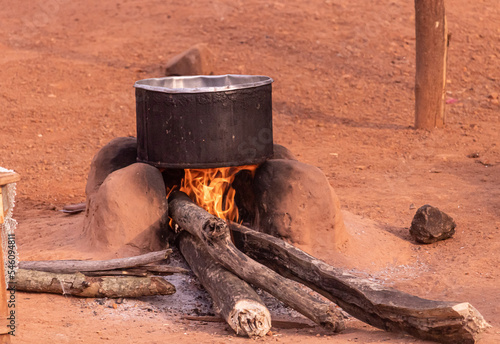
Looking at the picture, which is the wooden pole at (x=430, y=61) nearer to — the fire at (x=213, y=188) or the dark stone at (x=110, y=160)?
the fire at (x=213, y=188)

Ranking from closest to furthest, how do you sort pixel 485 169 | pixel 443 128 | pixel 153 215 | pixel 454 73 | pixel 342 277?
pixel 342 277 < pixel 153 215 < pixel 485 169 < pixel 443 128 < pixel 454 73

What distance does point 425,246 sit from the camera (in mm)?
6266

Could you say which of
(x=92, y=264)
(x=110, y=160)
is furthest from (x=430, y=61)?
(x=92, y=264)

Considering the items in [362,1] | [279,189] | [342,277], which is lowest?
[342,277]

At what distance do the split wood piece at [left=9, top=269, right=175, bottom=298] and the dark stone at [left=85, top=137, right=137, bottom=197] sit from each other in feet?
4.46

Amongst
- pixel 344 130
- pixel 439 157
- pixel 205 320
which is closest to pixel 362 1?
pixel 344 130

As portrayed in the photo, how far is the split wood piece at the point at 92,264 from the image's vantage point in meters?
4.70

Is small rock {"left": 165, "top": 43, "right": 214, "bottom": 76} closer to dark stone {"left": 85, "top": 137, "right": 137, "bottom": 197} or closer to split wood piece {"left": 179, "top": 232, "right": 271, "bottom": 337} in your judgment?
dark stone {"left": 85, "top": 137, "right": 137, "bottom": 197}

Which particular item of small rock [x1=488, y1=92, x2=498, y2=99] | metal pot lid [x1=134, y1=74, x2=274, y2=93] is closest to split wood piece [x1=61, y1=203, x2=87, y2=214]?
metal pot lid [x1=134, y1=74, x2=274, y2=93]

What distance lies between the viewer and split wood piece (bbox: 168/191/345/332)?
167 inches

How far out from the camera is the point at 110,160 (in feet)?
19.8

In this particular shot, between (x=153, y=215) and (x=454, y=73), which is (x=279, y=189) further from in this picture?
(x=454, y=73)

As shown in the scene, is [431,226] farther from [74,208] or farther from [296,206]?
[74,208]

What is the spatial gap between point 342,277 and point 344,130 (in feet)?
20.7
